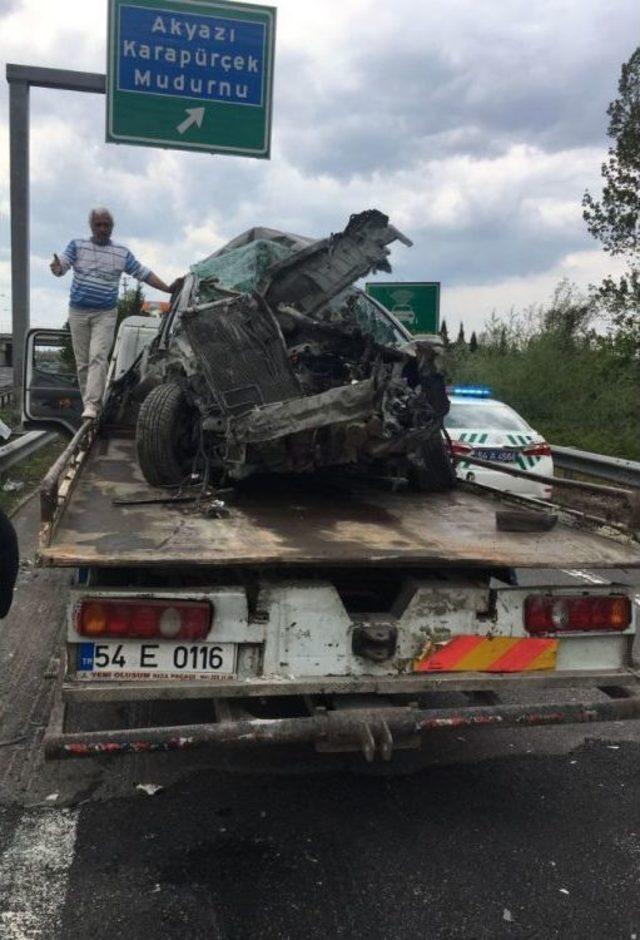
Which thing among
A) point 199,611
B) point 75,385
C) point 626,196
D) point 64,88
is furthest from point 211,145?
point 626,196

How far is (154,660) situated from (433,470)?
276 cm

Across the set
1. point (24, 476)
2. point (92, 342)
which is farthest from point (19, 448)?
point (92, 342)

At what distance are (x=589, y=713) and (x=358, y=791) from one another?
1102 millimetres

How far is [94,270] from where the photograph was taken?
24.6ft

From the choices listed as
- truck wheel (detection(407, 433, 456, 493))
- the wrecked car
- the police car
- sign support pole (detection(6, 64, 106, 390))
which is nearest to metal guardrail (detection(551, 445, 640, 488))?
the police car

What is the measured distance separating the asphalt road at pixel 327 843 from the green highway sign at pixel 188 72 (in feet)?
25.2

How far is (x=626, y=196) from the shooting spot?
20.6 m

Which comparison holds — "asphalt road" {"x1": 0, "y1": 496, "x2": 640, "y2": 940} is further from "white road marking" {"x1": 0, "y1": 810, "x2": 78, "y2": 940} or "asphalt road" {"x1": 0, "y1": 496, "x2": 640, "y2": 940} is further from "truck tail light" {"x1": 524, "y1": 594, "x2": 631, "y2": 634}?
"truck tail light" {"x1": 524, "y1": 594, "x2": 631, "y2": 634}

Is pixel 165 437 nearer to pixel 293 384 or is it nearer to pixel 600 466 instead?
pixel 293 384

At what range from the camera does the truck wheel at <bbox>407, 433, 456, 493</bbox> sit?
17.2 feet

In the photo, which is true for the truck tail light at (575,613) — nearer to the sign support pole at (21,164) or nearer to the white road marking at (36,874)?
the white road marking at (36,874)

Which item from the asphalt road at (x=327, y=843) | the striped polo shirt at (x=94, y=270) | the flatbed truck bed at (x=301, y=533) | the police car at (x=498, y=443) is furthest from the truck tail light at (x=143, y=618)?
the police car at (x=498, y=443)

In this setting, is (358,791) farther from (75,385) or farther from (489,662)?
(75,385)

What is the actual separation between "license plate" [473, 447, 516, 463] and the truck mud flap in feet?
19.0
